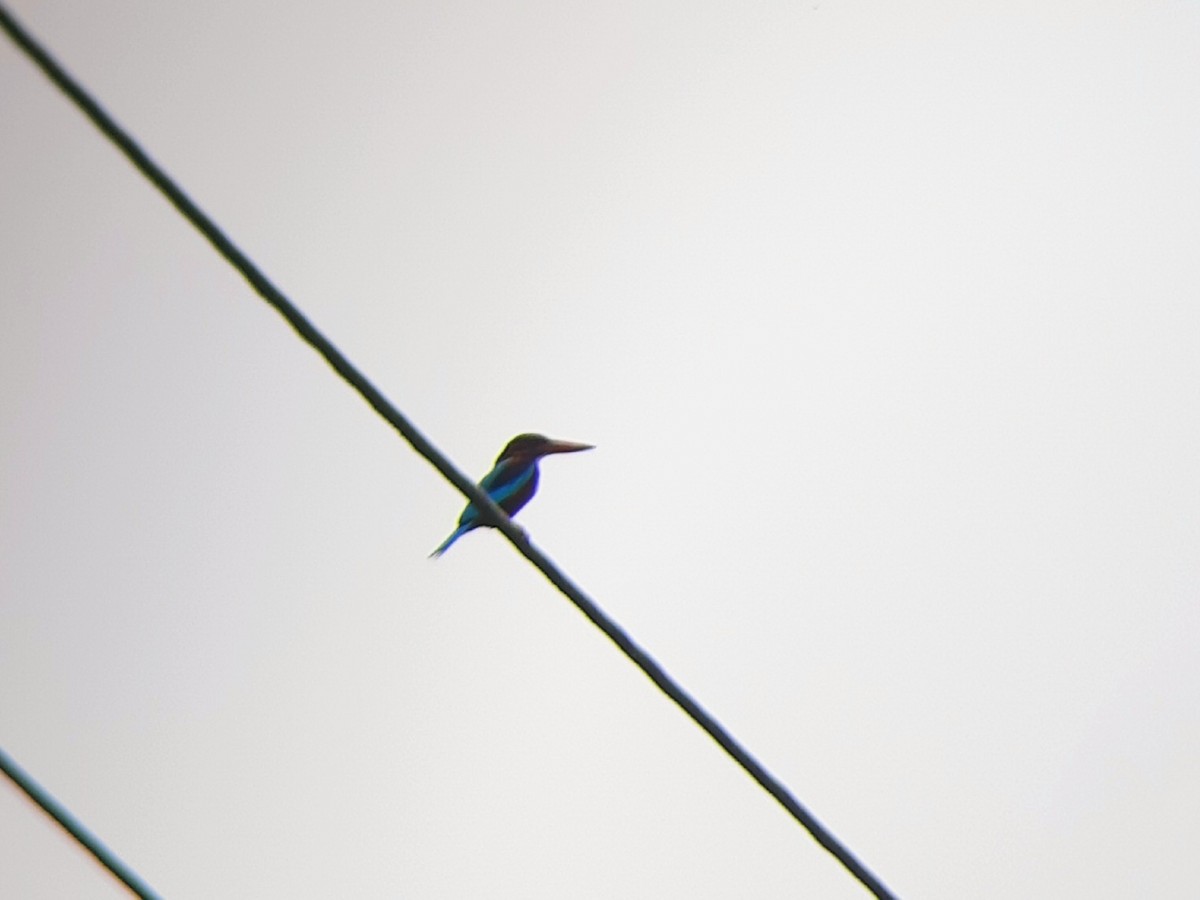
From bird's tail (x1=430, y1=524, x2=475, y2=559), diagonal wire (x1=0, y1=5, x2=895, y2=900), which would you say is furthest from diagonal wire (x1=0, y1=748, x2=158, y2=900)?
bird's tail (x1=430, y1=524, x2=475, y2=559)

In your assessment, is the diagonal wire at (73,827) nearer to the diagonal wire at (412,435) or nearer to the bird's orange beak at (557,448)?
the diagonal wire at (412,435)

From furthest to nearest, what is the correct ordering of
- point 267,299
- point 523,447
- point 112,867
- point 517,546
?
point 523,447
point 517,546
point 112,867
point 267,299

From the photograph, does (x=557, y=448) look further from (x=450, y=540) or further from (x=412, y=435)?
(x=412, y=435)

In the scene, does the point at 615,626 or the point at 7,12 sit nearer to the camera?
the point at 7,12

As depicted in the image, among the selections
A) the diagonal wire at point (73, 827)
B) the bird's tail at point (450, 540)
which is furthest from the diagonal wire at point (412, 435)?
the bird's tail at point (450, 540)

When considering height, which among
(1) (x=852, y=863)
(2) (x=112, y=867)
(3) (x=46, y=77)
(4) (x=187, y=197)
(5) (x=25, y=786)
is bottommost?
(1) (x=852, y=863)

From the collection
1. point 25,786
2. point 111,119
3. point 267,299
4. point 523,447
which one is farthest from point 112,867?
point 523,447

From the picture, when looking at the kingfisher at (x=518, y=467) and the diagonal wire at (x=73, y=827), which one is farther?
the kingfisher at (x=518, y=467)

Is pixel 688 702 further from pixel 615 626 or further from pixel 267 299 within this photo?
pixel 267 299
